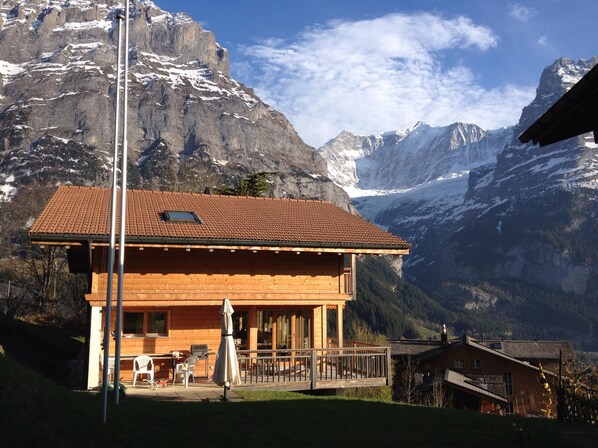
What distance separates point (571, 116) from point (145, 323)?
1396cm

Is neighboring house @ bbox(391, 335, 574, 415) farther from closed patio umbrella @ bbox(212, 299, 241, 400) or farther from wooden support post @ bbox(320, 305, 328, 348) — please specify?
closed patio umbrella @ bbox(212, 299, 241, 400)

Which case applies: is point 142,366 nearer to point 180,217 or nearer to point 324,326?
point 180,217

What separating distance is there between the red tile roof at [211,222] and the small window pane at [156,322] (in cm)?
281

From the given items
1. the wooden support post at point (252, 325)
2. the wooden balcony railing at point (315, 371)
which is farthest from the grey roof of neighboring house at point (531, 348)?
the wooden support post at point (252, 325)

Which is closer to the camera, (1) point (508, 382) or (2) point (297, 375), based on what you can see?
(2) point (297, 375)

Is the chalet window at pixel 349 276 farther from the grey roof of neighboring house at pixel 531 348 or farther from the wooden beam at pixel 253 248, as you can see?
the grey roof of neighboring house at pixel 531 348

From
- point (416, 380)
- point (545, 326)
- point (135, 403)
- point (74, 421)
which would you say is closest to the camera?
point (74, 421)

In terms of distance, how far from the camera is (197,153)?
569ft

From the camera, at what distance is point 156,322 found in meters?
18.8

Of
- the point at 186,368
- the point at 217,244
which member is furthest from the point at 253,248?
the point at 186,368

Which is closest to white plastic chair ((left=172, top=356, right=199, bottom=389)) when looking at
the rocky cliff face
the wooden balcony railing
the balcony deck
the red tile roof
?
the balcony deck

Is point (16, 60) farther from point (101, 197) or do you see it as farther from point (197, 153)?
point (101, 197)

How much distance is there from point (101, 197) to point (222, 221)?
4.43 meters

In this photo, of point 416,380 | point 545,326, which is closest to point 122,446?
point 416,380
